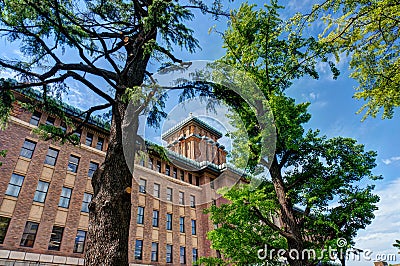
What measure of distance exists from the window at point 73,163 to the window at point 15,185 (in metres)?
3.03

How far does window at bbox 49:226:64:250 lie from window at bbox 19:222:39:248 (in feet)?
3.18

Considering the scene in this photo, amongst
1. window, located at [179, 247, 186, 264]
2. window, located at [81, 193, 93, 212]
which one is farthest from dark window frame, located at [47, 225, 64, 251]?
window, located at [179, 247, 186, 264]

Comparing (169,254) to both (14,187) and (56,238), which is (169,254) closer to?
(56,238)

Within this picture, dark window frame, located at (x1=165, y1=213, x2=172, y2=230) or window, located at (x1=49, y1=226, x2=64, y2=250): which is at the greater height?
dark window frame, located at (x1=165, y1=213, x2=172, y2=230)

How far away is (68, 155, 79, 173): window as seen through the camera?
17.5m

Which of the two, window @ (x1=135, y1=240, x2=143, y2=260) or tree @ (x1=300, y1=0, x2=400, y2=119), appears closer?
tree @ (x1=300, y1=0, x2=400, y2=119)

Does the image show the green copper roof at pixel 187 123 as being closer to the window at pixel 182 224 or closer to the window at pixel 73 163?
the window at pixel 73 163

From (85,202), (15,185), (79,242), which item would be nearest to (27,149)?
(15,185)

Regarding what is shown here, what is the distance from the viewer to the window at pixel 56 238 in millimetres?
14828

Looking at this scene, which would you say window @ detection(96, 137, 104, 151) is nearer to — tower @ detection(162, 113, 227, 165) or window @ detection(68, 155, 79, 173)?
window @ detection(68, 155, 79, 173)

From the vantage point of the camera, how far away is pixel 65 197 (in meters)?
16.4

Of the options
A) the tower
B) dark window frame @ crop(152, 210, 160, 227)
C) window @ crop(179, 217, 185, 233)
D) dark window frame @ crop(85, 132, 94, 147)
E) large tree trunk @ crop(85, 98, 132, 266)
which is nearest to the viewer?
large tree trunk @ crop(85, 98, 132, 266)

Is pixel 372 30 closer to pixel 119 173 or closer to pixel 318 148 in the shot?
pixel 318 148

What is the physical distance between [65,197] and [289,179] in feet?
48.4
